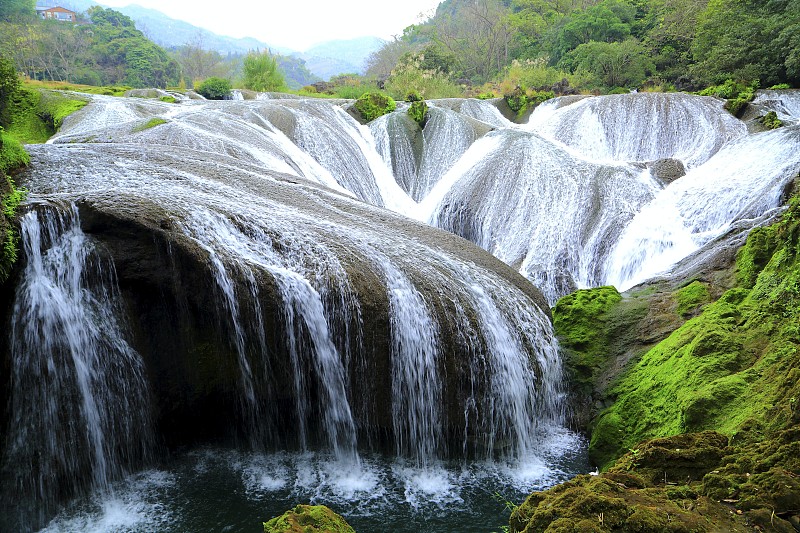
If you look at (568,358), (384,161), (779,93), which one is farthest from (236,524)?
(779,93)

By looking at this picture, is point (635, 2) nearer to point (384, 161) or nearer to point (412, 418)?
point (384, 161)

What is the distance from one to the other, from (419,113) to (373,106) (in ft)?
6.55

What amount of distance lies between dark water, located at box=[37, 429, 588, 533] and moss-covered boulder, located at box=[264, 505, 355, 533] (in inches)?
65.9

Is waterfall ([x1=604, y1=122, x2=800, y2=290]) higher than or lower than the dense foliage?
lower

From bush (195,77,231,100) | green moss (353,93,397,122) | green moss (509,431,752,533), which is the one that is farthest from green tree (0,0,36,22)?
green moss (509,431,752,533)

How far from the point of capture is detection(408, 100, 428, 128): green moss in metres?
17.1

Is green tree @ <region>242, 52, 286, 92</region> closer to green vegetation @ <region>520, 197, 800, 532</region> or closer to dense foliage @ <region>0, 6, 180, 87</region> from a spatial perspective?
dense foliage @ <region>0, 6, 180, 87</region>

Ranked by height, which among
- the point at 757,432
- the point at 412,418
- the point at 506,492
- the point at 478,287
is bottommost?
the point at 506,492

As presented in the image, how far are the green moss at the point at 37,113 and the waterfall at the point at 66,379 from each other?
1057cm

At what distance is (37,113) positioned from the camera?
15.1 m

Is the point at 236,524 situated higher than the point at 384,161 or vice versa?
the point at 384,161

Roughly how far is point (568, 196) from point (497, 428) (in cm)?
652

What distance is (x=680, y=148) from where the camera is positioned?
14.5 m

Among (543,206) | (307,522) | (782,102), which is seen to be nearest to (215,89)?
(543,206)
